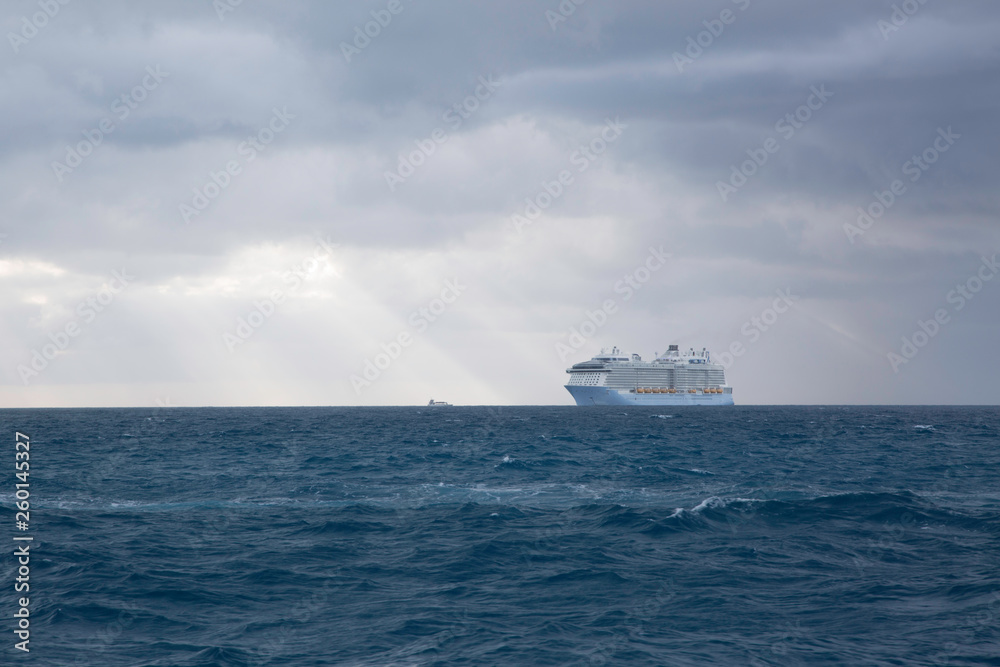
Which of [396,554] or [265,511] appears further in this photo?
[265,511]

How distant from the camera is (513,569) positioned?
86.6 ft

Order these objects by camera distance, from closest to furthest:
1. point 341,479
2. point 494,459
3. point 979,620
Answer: point 979,620 < point 341,479 < point 494,459

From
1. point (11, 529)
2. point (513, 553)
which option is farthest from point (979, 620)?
point (11, 529)

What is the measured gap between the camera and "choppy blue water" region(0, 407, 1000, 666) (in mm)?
19078

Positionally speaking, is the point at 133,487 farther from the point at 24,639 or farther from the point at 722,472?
the point at 722,472

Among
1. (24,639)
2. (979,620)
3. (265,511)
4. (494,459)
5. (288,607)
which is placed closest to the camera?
(24,639)

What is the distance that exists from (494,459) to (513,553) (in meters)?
34.4

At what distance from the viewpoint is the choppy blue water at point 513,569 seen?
1908 centimetres

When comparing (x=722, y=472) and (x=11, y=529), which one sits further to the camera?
(x=722, y=472)

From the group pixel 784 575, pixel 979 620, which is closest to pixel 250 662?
pixel 784 575

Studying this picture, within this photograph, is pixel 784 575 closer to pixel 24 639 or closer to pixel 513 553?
pixel 513 553

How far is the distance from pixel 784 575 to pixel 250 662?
16.7m

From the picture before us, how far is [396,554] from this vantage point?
93.0ft

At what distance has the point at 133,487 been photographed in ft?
152
